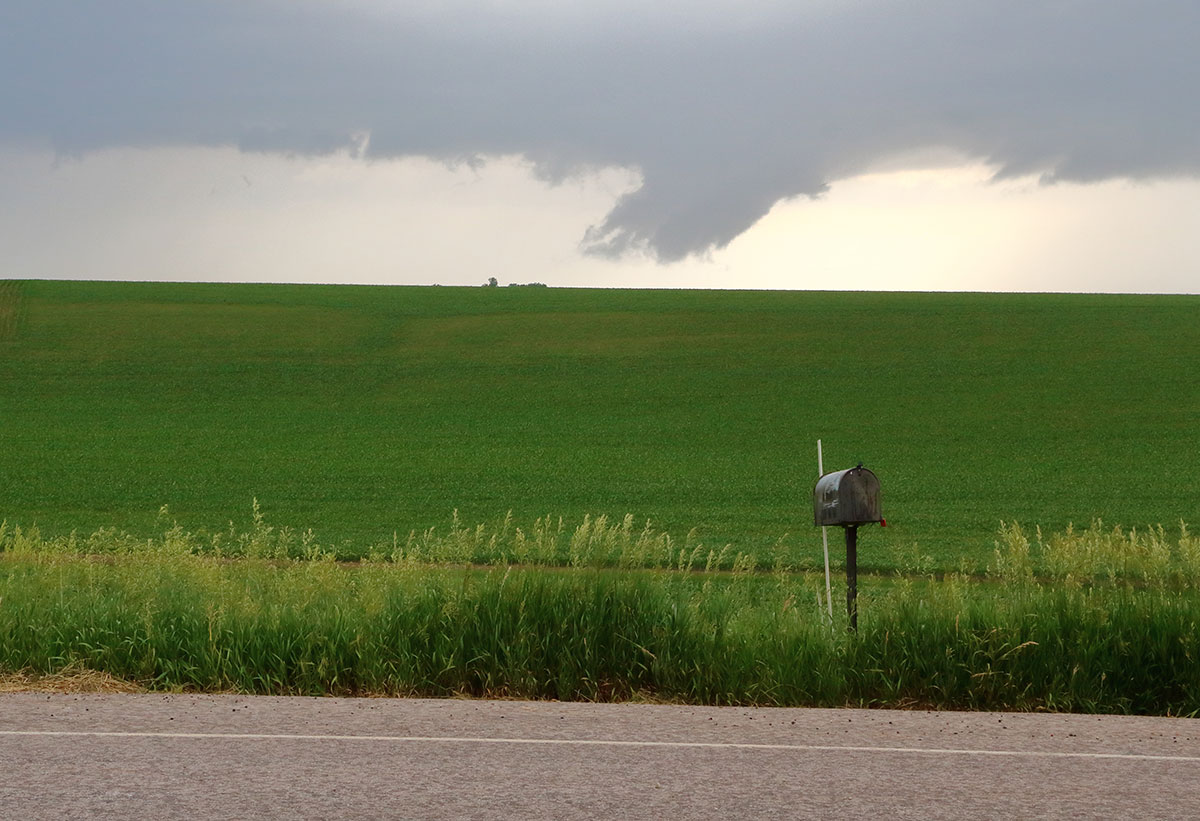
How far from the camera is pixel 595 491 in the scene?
2953cm

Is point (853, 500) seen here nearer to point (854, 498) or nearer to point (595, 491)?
point (854, 498)

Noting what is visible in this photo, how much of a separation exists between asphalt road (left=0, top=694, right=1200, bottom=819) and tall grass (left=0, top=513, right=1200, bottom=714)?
59 cm

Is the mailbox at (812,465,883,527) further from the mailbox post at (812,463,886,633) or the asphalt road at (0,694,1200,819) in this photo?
the asphalt road at (0,694,1200,819)

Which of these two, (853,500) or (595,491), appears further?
(595,491)

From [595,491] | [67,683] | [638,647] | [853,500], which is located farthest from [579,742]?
[595,491]

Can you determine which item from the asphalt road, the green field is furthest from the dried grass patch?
the green field

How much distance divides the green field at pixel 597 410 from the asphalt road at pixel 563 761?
1302 centimetres

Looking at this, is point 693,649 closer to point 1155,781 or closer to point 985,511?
point 1155,781

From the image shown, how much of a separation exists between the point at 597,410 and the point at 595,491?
12017 millimetres

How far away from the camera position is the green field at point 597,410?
2772cm

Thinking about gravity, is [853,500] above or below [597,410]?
below

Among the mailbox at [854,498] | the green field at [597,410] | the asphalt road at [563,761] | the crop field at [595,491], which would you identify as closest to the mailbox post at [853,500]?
the mailbox at [854,498]

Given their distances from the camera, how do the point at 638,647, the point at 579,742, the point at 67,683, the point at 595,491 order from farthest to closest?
1. the point at 595,491
2. the point at 638,647
3. the point at 67,683
4. the point at 579,742

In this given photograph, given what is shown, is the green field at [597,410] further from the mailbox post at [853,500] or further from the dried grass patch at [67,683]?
the dried grass patch at [67,683]
